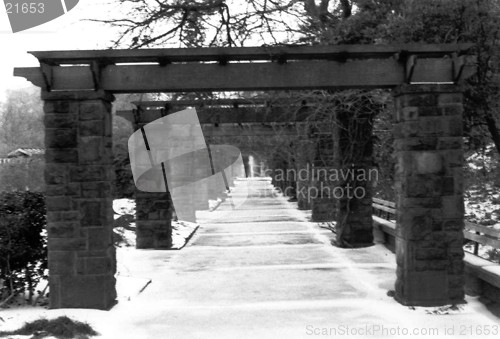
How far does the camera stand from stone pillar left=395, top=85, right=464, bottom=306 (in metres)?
7.38

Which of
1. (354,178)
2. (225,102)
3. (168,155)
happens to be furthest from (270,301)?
(168,155)

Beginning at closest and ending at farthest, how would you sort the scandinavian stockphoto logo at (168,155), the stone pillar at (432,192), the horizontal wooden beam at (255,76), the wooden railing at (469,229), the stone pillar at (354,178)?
the stone pillar at (432,192) < the horizontal wooden beam at (255,76) < the wooden railing at (469,229) < the stone pillar at (354,178) < the scandinavian stockphoto logo at (168,155)

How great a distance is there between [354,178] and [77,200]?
23.6 ft

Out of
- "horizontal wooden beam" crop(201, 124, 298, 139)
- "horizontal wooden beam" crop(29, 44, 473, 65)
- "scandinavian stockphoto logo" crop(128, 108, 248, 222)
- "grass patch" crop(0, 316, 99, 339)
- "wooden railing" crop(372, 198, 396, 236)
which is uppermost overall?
"horizontal wooden beam" crop(29, 44, 473, 65)

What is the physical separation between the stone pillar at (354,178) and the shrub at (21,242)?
713cm

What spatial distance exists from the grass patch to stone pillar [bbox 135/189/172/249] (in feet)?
23.2

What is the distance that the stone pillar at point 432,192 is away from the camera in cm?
738

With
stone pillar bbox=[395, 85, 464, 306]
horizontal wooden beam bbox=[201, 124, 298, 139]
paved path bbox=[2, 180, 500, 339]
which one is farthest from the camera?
horizontal wooden beam bbox=[201, 124, 298, 139]

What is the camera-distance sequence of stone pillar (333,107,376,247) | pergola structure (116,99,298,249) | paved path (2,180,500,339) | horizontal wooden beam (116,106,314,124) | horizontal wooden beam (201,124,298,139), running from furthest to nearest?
horizontal wooden beam (201,124,298,139) < horizontal wooden beam (116,106,314,124) < pergola structure (116,99,298,249) < stone pillar (333,107,376,247) < paved path (2,180,500,339)

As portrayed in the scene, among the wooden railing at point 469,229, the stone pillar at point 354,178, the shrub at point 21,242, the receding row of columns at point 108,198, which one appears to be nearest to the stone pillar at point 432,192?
the receding row of columns at point 108,198

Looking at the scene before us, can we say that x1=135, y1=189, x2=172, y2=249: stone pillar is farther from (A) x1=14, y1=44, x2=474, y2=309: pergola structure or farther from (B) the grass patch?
(B) the grass patch

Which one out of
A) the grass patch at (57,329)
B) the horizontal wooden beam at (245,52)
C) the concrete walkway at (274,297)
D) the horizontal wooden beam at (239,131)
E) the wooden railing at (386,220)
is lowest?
the concrete walkway at (274,297)

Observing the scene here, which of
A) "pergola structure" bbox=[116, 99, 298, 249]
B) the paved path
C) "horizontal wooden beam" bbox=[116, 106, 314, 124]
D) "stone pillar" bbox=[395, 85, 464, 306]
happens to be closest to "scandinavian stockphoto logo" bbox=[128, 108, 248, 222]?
"pergola structure" bbox=[116, 99, 298, 249]

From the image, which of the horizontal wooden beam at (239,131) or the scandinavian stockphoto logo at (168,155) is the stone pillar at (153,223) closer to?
the scandinavian stockphoto logo at (168,155)
